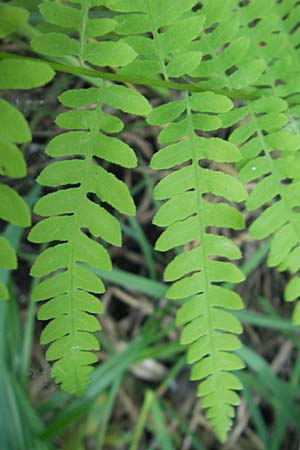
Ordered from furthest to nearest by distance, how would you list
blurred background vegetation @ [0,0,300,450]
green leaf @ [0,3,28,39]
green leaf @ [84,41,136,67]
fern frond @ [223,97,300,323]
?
blurred background vegetation @ [0,0,300,450] → fern frond @ [223,97,300,323] → green leaf @ [84,41,136,67] → green leaf @ [0,3,28,39]

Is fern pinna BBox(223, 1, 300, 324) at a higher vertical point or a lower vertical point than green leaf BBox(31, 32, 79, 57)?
lower

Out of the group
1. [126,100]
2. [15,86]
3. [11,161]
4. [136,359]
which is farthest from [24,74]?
[136,359]

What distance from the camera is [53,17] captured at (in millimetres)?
962

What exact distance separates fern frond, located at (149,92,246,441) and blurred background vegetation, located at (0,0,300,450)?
814mm

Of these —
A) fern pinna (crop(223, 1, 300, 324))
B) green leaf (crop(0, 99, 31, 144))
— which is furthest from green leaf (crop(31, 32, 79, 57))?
fern pinna (crop(223, 1, 300, 324))

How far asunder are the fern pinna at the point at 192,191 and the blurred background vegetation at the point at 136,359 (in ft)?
2.64

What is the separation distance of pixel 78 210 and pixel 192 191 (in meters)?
0.21

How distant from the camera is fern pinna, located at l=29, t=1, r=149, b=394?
94 centimetres

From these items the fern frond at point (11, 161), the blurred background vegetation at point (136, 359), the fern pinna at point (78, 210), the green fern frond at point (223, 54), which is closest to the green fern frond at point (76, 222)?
the fern pinna at point (78, 210)

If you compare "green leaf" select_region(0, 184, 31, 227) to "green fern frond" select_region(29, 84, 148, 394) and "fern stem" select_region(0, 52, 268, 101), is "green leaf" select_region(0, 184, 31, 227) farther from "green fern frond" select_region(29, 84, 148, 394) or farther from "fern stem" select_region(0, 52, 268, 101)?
"fern stem" select_region(0, 52, 268, 101)

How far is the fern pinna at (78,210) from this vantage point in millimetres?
943

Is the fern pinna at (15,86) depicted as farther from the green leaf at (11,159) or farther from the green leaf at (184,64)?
the green leaf at (184,64)

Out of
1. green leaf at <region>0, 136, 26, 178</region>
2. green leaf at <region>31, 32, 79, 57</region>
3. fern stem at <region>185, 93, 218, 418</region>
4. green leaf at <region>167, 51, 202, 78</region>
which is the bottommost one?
fern stem at <region>185, 93, 218, 418</region>

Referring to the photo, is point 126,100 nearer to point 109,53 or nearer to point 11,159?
point 109,53
